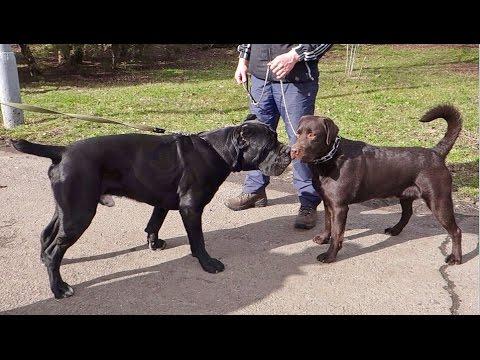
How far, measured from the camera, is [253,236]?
486cm

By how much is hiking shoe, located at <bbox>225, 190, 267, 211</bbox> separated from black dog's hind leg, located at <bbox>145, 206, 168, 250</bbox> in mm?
1152

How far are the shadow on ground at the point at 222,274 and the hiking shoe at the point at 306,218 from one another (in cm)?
8

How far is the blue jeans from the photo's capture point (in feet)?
16.1

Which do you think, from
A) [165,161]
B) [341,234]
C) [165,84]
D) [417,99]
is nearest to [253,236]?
[341,234]

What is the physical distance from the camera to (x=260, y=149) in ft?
13.6

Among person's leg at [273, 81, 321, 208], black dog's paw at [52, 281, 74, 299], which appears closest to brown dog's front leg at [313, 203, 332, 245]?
person's leg at [273, 81, 321, 208]

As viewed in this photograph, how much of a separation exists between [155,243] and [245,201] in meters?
1.30

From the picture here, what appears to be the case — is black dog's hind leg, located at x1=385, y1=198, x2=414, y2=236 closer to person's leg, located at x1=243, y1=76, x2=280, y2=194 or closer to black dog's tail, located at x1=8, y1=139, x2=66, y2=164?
person's leg, located at x1=243, y1=76, x2=280, y2=194

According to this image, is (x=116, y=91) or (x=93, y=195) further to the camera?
(x=116, y=91)

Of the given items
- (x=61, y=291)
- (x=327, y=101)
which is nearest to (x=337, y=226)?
(x=61, y=291)

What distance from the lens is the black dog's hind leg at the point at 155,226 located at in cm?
447
